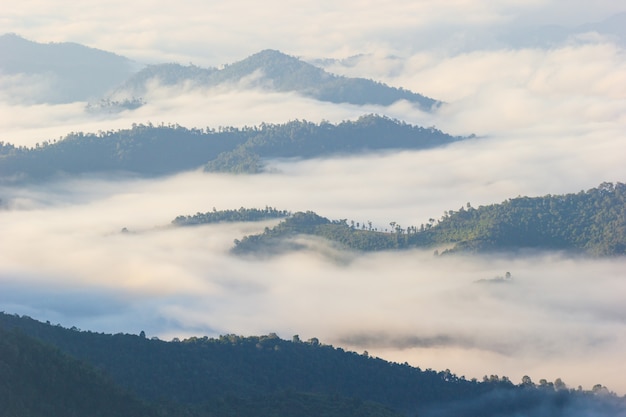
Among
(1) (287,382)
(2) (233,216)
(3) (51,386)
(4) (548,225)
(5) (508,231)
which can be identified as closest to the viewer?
(3) (51,386)

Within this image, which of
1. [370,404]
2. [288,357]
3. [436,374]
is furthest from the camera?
[436,374]

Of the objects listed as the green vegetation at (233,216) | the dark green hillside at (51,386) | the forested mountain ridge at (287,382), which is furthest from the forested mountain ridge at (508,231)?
the dark green hillside at (51,386)

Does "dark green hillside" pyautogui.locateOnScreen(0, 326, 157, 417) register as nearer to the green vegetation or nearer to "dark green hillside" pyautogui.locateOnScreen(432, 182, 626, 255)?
"dark green hillside" pyautogui.locateOnScreen(432, 182, 626, 255)

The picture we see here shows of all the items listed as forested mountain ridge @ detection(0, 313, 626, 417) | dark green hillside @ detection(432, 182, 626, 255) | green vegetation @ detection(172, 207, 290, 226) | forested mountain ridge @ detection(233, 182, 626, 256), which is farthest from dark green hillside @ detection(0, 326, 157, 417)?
green vegetation @ detection(172, 207, 290, 226)

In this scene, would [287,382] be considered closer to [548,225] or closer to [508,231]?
[508,231]

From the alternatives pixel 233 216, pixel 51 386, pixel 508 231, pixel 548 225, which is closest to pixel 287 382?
pixel 51 386

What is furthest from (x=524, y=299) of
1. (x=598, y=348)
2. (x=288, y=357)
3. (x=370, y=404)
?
(x=370, y=404)

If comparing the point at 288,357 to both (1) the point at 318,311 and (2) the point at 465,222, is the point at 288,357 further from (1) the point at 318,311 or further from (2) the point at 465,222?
(2) the point at 465,222
